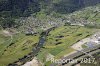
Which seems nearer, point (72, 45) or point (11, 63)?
point (11, 63)

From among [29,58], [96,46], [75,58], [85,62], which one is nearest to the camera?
[85,62]

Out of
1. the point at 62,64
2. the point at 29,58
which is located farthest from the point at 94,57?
the point at 29,58

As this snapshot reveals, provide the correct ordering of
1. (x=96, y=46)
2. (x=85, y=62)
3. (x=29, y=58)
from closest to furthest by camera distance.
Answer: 1. (x=85, y=62)
2. (x=29, y=58)
3. (x=96, y=46)

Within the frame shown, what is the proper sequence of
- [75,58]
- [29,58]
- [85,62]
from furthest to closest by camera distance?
A: [29,58] → [75,58] → [85,62]

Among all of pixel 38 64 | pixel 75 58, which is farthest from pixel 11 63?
pixel 75 58

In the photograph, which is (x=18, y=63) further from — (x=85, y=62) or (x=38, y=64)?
(x=85, y=62)

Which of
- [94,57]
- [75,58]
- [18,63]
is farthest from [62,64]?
[18,63]

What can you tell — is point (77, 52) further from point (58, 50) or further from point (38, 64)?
point (38, 64)

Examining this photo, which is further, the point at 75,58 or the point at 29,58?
the point at 29,58
